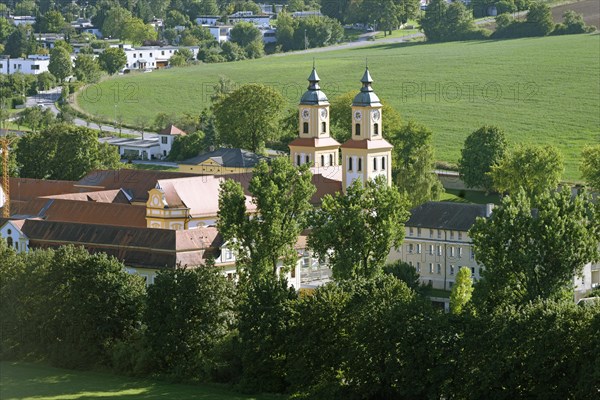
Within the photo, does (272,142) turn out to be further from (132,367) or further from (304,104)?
(132,367)

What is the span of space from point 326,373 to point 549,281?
30.4 ft

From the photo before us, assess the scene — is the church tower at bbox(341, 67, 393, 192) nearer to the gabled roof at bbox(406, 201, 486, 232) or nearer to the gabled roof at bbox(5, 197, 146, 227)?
the gabled roof at bbox(406, 201, 486, 232)

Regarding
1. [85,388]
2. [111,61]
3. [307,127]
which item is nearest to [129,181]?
[307,127]

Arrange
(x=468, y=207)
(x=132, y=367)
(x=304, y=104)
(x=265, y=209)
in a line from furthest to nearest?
(x=304, y=104) → (x=468, y=207) → (x=265, y=209) → (x=132, y=367)

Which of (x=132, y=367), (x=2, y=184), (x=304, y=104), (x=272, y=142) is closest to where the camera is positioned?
(x=132, y=367)

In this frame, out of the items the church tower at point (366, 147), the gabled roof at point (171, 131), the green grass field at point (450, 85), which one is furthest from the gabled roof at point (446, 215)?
the gabled roof at point (171, 131)

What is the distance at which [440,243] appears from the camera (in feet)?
292

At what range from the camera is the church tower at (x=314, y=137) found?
10262cm

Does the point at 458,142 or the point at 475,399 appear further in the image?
the point at 458,142

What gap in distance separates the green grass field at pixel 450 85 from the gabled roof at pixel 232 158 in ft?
54.2

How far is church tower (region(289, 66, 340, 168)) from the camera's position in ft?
337

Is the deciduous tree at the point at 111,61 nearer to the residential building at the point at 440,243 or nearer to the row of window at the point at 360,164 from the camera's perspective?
the row of window at the point at 360,164

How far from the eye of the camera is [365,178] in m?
97.2

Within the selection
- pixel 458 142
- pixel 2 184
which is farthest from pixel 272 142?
pixel 2 184
